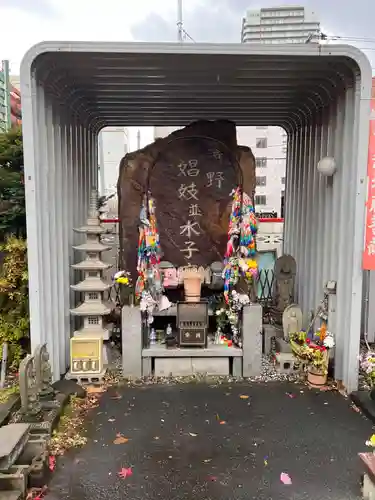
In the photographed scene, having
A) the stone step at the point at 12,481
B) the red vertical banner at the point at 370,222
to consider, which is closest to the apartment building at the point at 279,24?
the red vertical banner at the point at 370,222

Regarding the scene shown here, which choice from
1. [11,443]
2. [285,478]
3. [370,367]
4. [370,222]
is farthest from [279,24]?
[11,443]

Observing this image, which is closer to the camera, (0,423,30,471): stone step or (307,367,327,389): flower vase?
(0,423,30,471): stone step

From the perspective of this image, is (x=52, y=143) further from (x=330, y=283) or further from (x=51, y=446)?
→ (x=330, y=283)

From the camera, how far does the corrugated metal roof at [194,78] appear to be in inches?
192

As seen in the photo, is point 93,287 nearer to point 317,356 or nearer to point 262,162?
point 317,356

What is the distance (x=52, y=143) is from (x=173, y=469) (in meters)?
4.04

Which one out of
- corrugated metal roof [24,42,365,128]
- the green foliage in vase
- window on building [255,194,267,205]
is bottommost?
the green foliage in vase

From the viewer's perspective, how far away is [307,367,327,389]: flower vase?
5520mm

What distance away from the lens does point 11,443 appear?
3.37 metres

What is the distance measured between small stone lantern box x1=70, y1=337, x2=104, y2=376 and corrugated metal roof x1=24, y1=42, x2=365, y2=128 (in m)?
3.35

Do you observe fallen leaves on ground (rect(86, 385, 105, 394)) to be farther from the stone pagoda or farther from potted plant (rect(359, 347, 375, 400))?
potted plant (rect(359, 347, 375, 400))

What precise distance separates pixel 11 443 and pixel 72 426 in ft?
3.87

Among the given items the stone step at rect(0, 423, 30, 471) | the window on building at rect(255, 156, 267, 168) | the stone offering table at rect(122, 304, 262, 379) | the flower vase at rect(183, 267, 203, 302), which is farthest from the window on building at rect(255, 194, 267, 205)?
the stone step at rect(0, 423, 30, 471)

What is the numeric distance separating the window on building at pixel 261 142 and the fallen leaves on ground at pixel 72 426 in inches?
990
